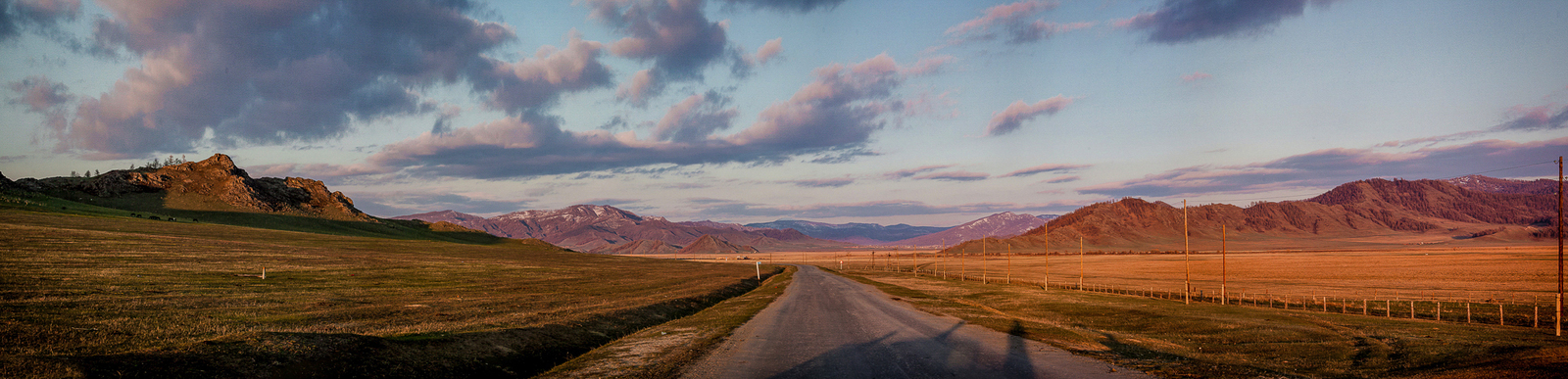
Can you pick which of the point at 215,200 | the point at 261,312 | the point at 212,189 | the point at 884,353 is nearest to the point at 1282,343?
the point at 884,353

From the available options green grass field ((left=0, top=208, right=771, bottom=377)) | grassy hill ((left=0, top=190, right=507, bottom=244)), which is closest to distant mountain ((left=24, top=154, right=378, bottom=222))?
grassy hill ((left=0, top=190, right=507, bottom=244))

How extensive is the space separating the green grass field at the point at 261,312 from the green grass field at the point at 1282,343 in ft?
59.8

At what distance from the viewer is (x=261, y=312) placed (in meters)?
28.1

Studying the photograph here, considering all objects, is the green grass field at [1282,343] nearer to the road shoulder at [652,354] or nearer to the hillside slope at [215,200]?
the road shoulder at [652,354]

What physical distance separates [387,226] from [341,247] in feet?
261

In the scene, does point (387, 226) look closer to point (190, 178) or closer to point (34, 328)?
point (190, 178)

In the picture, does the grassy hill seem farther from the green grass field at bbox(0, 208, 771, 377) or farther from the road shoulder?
the road shoulder

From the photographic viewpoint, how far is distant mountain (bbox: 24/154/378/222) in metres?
139

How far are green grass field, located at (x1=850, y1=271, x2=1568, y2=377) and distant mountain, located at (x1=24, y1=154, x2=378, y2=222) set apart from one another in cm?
17224

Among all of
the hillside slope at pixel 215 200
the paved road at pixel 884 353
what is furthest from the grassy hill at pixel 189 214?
the paved road at pixel 884 353

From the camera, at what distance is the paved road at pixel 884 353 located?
659 inches

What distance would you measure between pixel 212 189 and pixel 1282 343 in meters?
205

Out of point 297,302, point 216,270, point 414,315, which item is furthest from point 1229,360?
point 216,270

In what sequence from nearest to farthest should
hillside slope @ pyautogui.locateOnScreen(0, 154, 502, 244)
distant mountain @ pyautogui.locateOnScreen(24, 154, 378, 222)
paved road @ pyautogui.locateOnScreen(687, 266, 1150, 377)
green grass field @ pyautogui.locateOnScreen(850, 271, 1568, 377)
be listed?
1. paved road @ pyautogui.locateOnScreen(687, 266, 1150, 377)
2. green grass field @ pyautogui.locateOnScreen(850, 271, 1568, 377)
3. hillside slope @ pyautogui.locateOnScreen(0, 154, 502, 244)
4. distant mountain @ pyautogui.locateOnScreen(24, 154, 378, 222)
